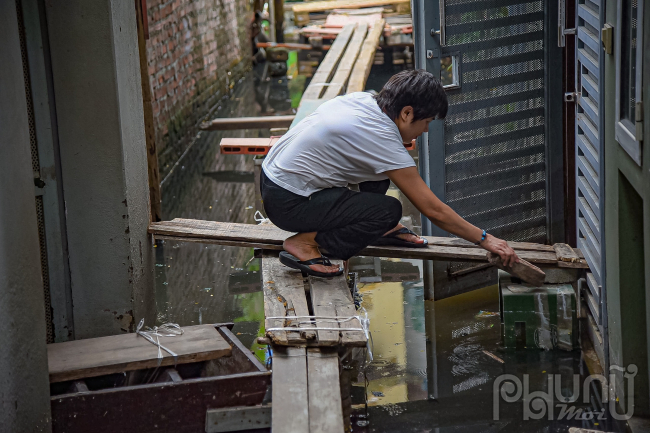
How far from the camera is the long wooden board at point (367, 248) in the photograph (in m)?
4.64

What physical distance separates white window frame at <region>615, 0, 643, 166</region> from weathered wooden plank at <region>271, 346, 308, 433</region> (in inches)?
65.2

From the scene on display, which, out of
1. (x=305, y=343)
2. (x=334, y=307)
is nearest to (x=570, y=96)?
(x=334, y=307)

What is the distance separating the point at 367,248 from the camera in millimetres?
4734

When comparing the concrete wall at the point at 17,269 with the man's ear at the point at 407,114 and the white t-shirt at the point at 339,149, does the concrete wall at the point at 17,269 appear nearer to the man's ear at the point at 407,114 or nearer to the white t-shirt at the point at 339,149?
the white t-shirt at the point at 339,149

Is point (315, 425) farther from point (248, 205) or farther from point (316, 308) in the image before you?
point (248, 205)

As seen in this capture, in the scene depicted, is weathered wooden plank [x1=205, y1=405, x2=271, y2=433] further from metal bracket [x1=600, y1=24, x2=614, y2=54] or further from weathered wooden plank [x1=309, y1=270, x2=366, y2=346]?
metal bracket [x1=600, y1=24, x2=614, y2=54]

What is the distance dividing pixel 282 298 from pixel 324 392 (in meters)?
0.98

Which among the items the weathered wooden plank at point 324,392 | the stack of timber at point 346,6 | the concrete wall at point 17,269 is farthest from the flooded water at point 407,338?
the stack of timber at point 346,6

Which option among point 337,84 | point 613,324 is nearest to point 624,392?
point 613,324

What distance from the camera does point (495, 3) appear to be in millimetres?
5191

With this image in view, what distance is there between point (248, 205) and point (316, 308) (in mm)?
4103

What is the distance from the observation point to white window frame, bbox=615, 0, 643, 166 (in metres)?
3.13

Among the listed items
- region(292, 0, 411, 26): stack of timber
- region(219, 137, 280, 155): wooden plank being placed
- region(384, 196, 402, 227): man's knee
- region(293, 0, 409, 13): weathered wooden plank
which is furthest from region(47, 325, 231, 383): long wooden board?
region(293, 0, 409, 13): weathered wooden plank

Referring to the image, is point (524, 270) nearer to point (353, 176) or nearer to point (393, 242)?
point (393, 242)
